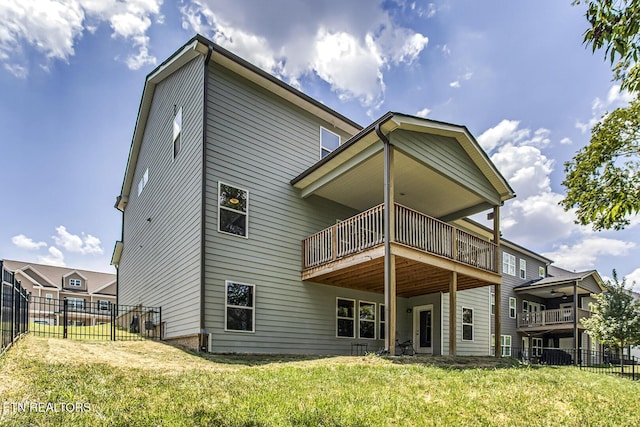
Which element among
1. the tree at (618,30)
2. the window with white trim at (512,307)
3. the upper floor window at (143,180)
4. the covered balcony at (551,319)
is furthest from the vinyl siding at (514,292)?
the tree at (618,30)

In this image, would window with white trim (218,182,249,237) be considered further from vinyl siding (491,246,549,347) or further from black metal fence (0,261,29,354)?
vinyl siding (491,246,549,347)

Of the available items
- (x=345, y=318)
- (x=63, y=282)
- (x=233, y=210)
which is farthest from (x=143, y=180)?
(x=63, y=282)

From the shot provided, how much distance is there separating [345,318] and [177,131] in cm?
821

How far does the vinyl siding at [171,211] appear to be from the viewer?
1095 cm

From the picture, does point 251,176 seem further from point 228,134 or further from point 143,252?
point 143,252

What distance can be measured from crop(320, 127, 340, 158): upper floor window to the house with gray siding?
2.8 inches

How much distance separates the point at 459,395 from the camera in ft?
19.4

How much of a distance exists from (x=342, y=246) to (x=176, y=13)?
8462 millimetres

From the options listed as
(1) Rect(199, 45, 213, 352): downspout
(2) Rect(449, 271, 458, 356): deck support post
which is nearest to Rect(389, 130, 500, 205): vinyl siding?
(2) Rect(449, 271, 458, 356): deck support post

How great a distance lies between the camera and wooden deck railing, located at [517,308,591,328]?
22452mm

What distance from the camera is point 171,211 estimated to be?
42.7ft

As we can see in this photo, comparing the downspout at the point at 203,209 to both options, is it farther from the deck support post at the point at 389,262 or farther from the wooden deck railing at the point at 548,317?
the wooden deck railing at the point at 548,317

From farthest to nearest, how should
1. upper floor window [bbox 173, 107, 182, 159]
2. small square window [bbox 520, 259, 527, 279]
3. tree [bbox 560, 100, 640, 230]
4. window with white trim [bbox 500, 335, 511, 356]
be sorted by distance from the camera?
1. small square window [bbox 520, 259, 527, 279]
2. window with white trim [bbox 500, 335, 511, 356]
3. upper floor window [bbox 173, 107, 182, 159]
4. tree [bbox 560, 100, 640, 230]

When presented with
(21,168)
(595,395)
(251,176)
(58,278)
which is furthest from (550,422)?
(58,278)
